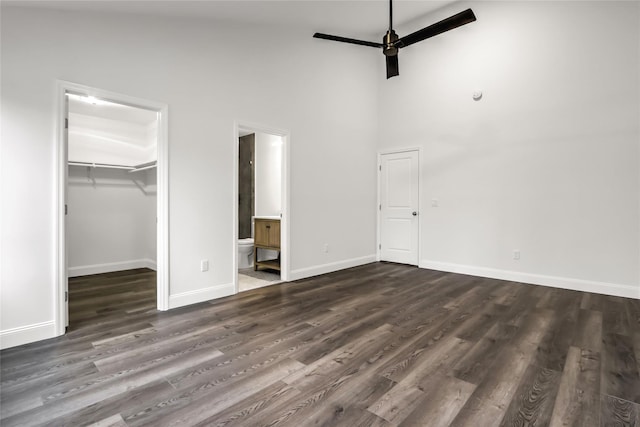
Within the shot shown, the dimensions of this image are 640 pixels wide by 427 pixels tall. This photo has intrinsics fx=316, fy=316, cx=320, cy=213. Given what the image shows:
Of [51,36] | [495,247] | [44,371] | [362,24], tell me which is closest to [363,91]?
[362,24]

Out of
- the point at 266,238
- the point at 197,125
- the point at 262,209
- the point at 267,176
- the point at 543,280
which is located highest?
the point at 197,125

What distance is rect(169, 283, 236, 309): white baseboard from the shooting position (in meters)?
3.25

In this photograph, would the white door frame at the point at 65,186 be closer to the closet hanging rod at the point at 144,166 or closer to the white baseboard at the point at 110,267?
the closet hanging rod at the point at 144,166

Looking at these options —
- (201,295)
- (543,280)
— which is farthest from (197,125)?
(543,280)

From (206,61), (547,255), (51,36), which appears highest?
(206,61)

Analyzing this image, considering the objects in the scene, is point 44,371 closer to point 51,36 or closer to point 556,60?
point 51,36

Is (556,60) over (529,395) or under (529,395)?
over

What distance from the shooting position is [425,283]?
427 cm

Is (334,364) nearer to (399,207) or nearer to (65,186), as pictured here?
(65,186)

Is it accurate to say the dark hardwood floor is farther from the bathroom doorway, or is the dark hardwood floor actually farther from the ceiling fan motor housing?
the ceiling fan motor housing

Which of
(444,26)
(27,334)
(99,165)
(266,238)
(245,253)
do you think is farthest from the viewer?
(245,253)

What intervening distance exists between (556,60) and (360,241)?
12.1ft

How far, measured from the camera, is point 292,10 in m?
3.61

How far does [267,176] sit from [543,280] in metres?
4.63
